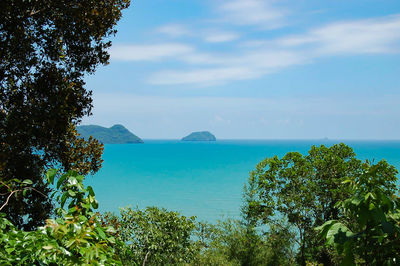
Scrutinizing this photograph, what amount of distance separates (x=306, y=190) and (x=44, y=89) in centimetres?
Result: 1268

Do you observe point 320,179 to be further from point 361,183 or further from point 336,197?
point 361,183

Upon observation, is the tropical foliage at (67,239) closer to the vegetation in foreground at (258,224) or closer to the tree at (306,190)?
the vegetation in foreground at (258,224)

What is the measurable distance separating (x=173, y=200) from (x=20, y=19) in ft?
215

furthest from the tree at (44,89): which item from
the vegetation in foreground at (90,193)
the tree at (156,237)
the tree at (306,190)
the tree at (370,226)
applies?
the tree at (306,190)

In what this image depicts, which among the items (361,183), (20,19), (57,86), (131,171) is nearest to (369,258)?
(361,183)

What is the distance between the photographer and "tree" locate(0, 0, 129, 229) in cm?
833

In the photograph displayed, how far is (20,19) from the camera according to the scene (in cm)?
845

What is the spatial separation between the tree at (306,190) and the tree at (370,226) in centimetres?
1498

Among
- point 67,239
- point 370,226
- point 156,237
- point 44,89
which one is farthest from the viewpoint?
point 156,237

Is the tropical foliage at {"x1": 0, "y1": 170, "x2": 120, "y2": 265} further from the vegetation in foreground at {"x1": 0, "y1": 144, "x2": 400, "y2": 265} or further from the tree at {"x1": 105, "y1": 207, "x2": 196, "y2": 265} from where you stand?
the tree at {"x1": 105, "y1": 207, "x2": 196, "y2": 265}

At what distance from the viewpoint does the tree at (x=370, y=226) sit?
2.39m

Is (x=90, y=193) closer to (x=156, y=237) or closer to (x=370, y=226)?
(x=370, y=226)

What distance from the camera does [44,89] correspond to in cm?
891

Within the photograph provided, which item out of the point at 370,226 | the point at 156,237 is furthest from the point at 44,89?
the point at 370,226
